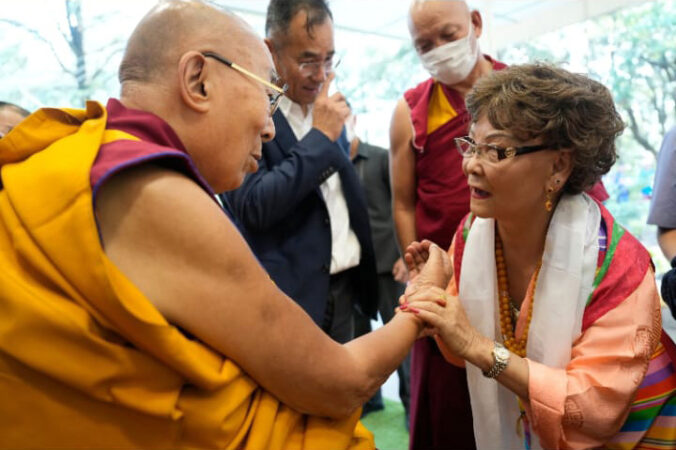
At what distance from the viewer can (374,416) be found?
3199mm

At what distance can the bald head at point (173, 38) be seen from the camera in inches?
38.2

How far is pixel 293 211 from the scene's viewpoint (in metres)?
1.78

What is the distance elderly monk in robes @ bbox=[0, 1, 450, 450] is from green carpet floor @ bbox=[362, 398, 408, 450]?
2008 mm

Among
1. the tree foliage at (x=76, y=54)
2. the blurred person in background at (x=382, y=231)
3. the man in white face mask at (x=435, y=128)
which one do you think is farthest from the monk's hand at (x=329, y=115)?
the tree foliage at (x=76, y=54)

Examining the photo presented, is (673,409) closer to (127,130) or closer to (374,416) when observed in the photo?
(127,130)

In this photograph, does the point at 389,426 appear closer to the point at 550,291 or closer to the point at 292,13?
the point at 550,291

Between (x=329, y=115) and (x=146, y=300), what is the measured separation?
1119 millimetres

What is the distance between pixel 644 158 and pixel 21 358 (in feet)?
13.7

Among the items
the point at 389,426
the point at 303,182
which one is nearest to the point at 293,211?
the point at 303,182

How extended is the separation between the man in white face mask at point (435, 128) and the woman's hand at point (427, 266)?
15.8 inches

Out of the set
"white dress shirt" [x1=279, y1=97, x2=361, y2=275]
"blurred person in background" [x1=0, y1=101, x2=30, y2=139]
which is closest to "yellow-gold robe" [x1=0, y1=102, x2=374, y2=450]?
"white dress shirt" [x1=279, y1=97, x2=361, y2=275]

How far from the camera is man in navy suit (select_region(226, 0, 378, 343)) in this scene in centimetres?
167

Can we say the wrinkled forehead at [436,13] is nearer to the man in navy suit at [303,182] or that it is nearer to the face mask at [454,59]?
the face mask at [454,59]


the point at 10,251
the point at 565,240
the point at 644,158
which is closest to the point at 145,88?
the point at 10,251
